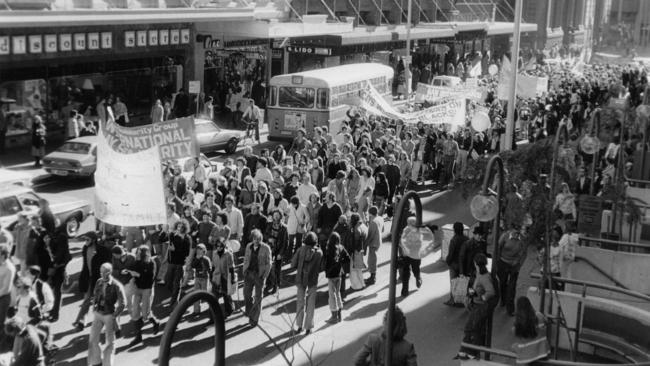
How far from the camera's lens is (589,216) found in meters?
18.6

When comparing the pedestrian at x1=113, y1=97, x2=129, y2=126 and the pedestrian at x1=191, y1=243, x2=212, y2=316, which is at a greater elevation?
the pedestrian at x1=113, y1=97, x2=129, y2=126

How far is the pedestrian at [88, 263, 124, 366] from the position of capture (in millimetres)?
11570

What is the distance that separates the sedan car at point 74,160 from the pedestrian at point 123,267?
433 inches

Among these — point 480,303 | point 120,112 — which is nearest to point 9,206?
point 480,303

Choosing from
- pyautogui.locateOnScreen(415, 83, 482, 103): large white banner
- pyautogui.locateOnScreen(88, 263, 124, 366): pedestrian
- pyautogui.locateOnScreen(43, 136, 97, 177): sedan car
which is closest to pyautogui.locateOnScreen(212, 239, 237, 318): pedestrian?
pyautogui.locateOnScreen(88, 263, 124, 366): pedestrian

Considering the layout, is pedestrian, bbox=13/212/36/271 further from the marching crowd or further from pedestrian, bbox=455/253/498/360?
pedestrian, bbox=455/253/498/360

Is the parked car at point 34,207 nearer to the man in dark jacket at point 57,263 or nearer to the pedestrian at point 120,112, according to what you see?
the man in dark jacket at point 57,263

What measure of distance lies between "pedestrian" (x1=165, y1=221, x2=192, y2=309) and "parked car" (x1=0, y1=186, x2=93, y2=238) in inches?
94.7

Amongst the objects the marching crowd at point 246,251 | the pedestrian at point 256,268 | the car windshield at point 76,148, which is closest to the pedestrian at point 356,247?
the marching crowd at point 246,251

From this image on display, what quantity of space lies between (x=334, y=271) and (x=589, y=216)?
695 cm

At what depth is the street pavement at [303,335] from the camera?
12625 mm

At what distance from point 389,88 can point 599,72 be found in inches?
684

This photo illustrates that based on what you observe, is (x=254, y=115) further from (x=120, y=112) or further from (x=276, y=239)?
(x=276, y=239)

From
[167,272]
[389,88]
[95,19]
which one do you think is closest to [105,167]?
[167,272]
